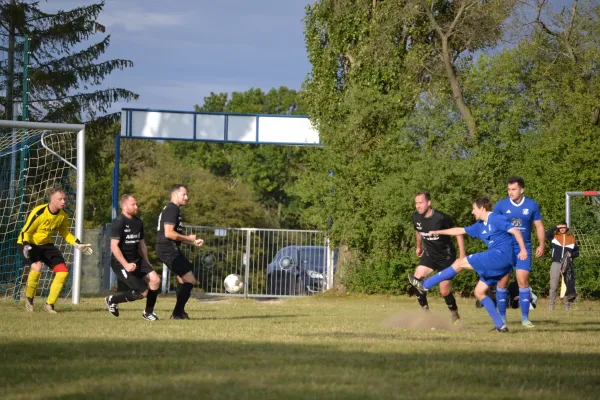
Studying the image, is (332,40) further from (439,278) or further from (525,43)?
(439,278)

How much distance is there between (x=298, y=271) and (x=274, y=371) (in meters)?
18.9

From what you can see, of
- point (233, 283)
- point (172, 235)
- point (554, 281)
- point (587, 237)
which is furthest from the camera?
point (233, 283)

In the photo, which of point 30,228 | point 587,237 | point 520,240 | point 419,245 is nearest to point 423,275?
point 419,245

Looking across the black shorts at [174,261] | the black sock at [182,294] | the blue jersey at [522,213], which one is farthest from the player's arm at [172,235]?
the blue jersey at [522,213]

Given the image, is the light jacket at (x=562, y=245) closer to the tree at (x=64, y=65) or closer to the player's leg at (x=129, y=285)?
the player's leg at (x=129, y=285)

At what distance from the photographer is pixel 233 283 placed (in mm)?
24734

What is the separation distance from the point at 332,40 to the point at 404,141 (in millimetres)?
4789

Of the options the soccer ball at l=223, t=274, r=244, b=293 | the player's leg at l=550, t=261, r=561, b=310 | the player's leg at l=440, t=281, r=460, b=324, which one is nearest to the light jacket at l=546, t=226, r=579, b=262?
the player's leg at l=550, t=261, r=561, b=310

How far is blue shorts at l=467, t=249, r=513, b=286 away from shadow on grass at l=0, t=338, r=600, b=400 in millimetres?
2443

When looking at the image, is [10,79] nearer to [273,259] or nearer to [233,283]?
[233,283]

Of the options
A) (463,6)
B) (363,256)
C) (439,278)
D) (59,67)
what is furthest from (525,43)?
(439,278)

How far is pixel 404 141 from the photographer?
2522 cm

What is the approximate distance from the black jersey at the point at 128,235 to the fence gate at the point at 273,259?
12.4m

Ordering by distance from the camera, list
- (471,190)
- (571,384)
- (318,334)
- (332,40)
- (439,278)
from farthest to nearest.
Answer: (332,40) < (471,190) < (439,278) < (318,334) < (571,384)
